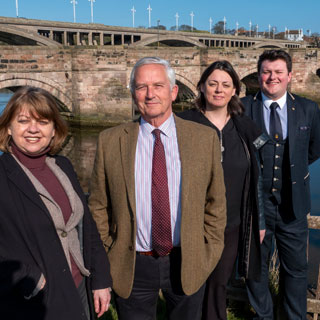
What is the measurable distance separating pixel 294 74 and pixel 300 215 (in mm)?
26169

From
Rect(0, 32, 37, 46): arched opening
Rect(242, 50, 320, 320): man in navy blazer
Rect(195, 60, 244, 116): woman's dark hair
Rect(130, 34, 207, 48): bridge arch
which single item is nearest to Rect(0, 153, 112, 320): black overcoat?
Rect(195, 60, 244, 116): woman's dark hair

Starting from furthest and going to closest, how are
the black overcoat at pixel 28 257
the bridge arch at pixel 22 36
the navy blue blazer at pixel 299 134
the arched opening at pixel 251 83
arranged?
1. the arched opening at pixel 251 83
2. the bridge arch at pixel 22 36
3. the navy blue blazer at pixel 299 134
4. the black overcoat at pixel 28 257

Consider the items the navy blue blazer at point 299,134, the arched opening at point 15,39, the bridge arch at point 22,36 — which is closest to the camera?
the navy blue blazer at point 299,134

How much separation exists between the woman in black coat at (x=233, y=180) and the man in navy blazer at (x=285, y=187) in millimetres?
225

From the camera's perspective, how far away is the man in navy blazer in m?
2.57

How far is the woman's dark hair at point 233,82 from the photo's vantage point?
240 cm

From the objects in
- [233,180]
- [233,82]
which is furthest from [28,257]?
[233,82]

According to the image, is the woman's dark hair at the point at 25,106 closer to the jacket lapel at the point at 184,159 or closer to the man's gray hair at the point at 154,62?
the man's gray hair at the point at 154,62

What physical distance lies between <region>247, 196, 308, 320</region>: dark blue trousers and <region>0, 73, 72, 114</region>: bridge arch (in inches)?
588

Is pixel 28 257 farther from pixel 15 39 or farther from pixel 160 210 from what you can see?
pixel 15 39

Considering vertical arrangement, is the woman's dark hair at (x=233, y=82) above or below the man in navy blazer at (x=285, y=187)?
above

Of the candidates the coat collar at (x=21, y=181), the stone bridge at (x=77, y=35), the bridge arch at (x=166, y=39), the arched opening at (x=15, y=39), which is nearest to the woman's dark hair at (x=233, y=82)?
the coat collar at (x=21, y=181)

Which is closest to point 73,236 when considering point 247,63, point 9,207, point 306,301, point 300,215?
point 9,207

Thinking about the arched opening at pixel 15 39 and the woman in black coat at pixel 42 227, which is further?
the arched opening at pixel 15 39
